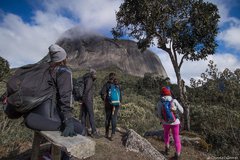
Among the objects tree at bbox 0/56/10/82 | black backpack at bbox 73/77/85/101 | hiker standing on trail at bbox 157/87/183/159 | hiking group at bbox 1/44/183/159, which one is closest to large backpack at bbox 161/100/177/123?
hiker standing on trail at bbox 157/87/183/159

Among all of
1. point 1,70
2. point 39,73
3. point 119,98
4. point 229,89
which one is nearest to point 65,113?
point 39,73

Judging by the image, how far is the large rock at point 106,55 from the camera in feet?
311

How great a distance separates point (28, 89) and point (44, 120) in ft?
1.15

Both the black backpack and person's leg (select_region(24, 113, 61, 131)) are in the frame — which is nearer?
person's leg (select_region(24, 113, 61, 131))

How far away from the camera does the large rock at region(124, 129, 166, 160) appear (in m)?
6.15

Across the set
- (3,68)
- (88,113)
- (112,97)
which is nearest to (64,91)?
(88,113)

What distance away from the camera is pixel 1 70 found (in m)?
→ 16.8

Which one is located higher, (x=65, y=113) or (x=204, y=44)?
(x=204, y=44)

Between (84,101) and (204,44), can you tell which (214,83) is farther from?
(84,101)

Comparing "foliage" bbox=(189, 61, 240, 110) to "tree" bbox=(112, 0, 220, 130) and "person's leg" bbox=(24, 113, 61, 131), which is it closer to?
"tree" bbox=(112, 0, 220, 130)

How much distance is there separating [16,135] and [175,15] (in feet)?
23.2

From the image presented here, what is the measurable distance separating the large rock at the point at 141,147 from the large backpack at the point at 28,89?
4.19 m

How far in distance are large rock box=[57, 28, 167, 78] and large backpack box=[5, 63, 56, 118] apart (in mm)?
87336

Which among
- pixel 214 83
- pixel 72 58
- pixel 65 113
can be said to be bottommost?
pixel 65 113
